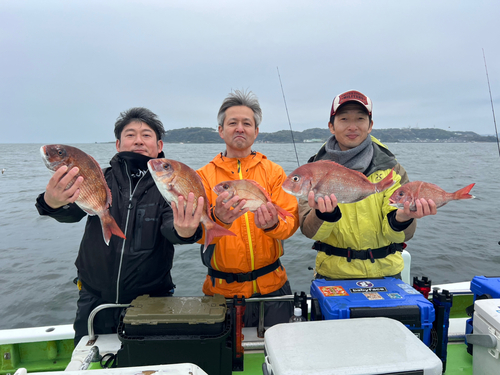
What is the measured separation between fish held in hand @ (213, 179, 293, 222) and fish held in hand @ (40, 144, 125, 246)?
0.85 meters

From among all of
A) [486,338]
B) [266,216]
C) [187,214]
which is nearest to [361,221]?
[266,216]

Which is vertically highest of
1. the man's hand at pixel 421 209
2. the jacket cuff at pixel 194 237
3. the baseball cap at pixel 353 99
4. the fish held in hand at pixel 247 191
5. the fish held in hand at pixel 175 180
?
the baseball cap at pixel 353 99

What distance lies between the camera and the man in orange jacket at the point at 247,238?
9.37 feet

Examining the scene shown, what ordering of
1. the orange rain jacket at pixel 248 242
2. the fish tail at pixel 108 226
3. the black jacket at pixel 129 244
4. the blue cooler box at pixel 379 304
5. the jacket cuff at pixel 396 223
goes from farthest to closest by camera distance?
1. the orange rain jacket at pixel 248 242
2. the jacket cuff at pixel 396 223
3. the black jacket at pixel 129 244
4. the fish tail at pixel 108 226
5. the blue cooler box at pixel 379 304

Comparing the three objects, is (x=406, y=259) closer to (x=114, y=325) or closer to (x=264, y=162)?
(x=264, y=162)

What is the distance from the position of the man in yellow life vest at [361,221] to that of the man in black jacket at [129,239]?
4.22 feet

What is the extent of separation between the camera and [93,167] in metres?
2.26

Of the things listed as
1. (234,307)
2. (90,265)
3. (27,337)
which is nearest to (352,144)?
(234,307)

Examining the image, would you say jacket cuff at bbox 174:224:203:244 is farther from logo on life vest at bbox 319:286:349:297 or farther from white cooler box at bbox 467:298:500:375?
white cooler box at bbox 467:298:500:375

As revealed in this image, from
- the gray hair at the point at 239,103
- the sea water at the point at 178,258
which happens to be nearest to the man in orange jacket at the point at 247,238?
the gray hair at the point at 239,103

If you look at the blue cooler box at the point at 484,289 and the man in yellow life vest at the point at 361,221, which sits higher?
the man in yellow life vest at the point at 361,221

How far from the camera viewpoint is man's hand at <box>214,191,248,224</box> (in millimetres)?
2525

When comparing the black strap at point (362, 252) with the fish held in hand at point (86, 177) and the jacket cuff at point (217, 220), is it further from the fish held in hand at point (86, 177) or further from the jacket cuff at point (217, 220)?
the fish held in hand at point (86, 177)

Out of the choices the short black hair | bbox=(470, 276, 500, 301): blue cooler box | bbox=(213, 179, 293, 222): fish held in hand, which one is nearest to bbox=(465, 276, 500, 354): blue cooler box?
bbox=(470, 276, 500, 301): blue cooler box
